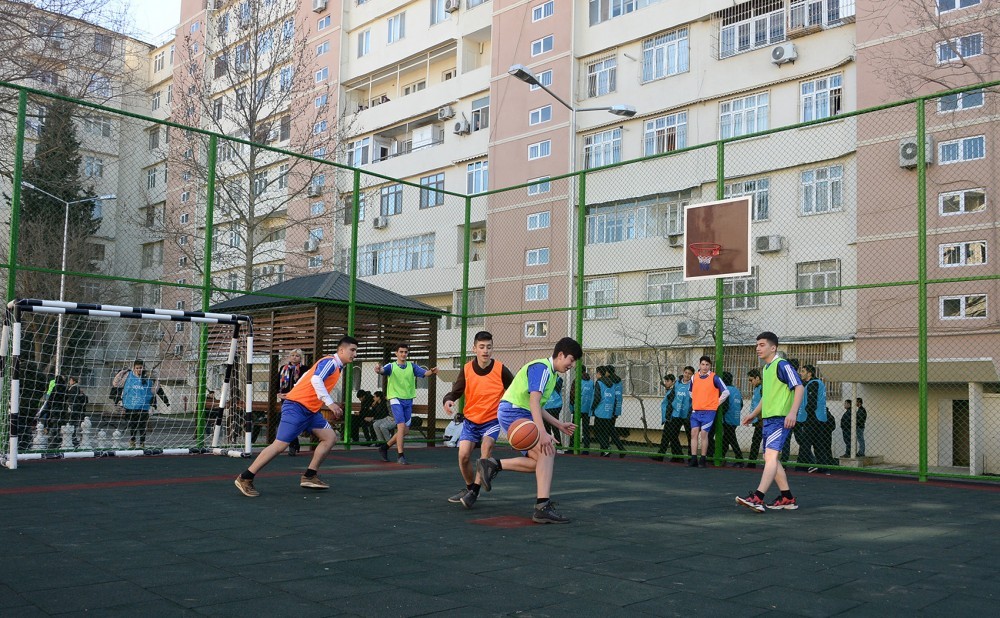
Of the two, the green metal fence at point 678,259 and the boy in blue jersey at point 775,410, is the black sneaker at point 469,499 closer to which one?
the boy in blue jersey at point 775,410

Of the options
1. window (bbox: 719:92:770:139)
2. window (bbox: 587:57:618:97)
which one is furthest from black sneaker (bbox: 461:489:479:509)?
window (bbox: 587:57:618:97)

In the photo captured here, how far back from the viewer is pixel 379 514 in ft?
25.6

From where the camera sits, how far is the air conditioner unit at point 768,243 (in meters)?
26.9

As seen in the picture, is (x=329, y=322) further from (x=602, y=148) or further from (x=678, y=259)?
(x=602, y=148)

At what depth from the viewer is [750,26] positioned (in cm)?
2858

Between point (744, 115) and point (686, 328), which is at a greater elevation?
point (744, 115)

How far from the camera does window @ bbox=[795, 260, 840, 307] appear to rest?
84.8 ft

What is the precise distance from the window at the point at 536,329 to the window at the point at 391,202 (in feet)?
41.3

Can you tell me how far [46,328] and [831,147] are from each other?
857 inches

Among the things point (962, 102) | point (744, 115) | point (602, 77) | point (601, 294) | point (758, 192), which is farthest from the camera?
point (602, 77)

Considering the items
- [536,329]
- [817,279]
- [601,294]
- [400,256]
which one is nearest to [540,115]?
[601,294]

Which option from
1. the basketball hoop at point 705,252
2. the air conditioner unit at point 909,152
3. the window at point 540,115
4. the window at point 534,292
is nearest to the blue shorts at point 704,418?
the basketball hoop at point 705,252

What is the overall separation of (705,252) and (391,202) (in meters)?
28.0

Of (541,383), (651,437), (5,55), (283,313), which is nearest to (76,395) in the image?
(283,313)
